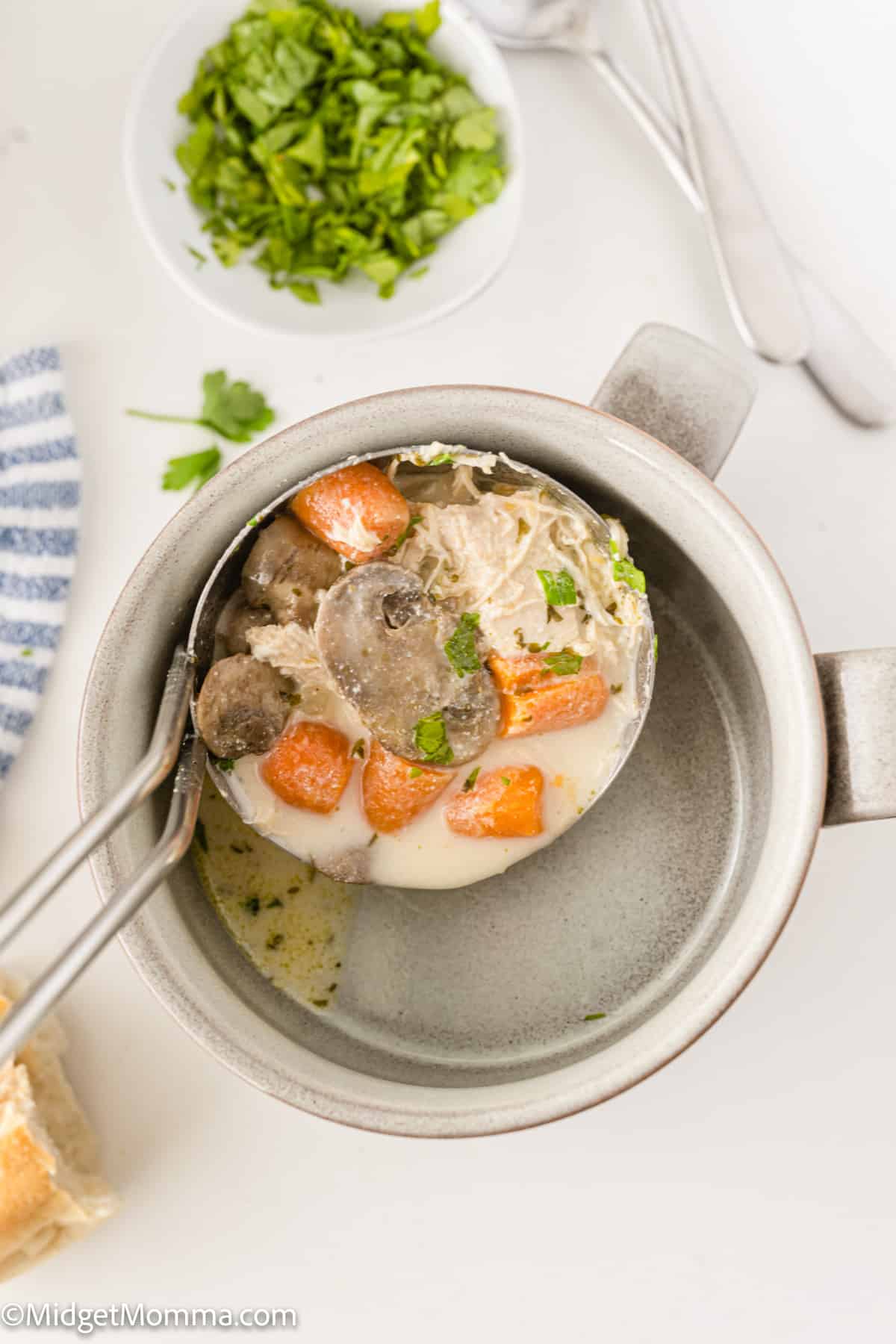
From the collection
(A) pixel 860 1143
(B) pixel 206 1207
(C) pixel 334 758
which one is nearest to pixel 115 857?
(C) pixel 334 758

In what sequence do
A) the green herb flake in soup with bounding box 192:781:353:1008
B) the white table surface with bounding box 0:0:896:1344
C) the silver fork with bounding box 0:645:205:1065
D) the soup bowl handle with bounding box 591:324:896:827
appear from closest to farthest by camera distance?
the silver fork with bounding box 0:645:205:1065 → the soup bowl handle with bounding box 591:324:896:827 → the green herb flake in soup with bounding box 192:781:353:1008 → the white table surface with bounding box 0:0:896:1344

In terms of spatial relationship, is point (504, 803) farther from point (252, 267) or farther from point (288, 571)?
point (252, 267)

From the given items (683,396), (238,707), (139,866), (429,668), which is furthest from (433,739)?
(683,396)

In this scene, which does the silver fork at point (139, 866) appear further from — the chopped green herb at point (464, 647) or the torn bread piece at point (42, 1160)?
the torn bread piece at point (42, 1160)

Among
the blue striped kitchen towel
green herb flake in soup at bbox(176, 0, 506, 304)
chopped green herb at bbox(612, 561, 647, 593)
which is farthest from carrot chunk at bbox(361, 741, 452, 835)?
green herb flake in soup at bbox(176, 0, 506, 304)

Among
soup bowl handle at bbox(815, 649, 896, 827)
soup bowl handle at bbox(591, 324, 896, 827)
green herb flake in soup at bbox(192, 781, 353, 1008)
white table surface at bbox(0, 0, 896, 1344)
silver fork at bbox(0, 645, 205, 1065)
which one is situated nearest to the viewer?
silver fork at bbox(0, 645, 205, 1065)

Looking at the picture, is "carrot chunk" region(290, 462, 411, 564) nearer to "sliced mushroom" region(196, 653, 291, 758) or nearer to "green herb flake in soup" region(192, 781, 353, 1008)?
"sliced mushroom" region(196, 653, 291, 758)

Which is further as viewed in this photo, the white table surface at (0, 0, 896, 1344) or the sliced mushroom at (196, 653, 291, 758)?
the white table surface at (0, 0, 896, 1344)
